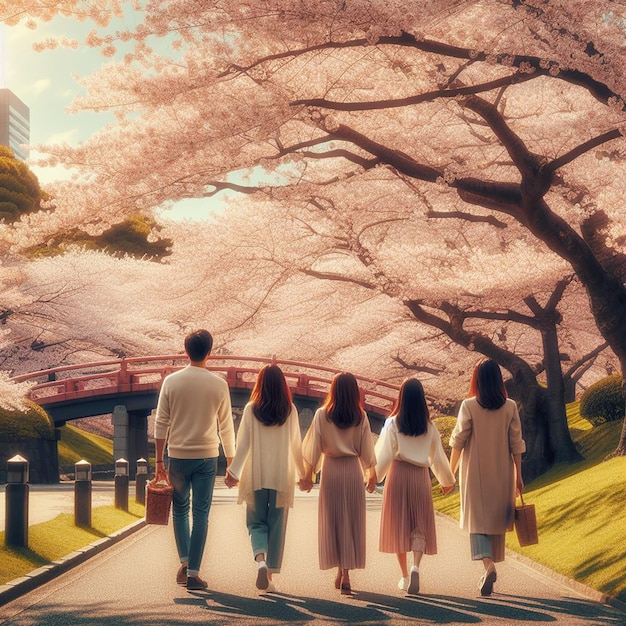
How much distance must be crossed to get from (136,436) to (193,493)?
1175 inches

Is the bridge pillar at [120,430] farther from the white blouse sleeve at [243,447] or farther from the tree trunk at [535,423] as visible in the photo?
the white blouse sleeve at [243,447]

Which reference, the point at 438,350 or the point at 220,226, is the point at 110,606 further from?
the point at 438,350

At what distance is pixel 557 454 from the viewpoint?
69.2 feet

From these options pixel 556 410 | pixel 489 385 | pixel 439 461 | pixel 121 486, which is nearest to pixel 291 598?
pixel 439 461

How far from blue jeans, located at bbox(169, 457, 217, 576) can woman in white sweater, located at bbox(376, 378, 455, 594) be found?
142 cm

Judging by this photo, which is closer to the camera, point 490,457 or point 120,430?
point 490,457

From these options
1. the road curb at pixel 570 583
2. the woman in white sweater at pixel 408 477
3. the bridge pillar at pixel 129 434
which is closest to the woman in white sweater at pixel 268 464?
the woman in white sweater at pixel 408 477

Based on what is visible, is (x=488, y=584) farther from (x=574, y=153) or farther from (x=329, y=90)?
(x=329, y=90)

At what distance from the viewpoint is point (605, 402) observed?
23156 mm

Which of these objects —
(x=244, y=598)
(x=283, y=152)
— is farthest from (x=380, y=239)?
(x=244, y=598)

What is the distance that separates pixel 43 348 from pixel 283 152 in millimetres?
28010

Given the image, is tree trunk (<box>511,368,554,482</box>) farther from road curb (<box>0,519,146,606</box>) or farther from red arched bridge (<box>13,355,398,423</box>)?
red arched bridge (<box>13,355,398,423</box>)

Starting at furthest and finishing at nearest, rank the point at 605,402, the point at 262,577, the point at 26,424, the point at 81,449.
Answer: the point at 81,449 < the point at 26,424 < the point at 605,402 < the point at 262,577

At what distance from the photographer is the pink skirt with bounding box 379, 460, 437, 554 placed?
8203mm
